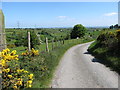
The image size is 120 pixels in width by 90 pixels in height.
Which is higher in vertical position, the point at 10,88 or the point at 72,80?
the point at 10,88

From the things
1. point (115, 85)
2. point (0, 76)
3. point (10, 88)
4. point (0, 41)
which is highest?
point (0, 41)

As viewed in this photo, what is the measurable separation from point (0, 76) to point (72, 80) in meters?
3.89

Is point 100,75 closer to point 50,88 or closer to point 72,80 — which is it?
point 72,80

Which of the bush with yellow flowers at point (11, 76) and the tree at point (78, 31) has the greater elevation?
the tree at point (78, 31)

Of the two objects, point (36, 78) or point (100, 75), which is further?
point (100, 75)

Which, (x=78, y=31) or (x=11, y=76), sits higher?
(x=78, y=31)

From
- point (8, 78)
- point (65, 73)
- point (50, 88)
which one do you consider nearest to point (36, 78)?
point (50, 88)

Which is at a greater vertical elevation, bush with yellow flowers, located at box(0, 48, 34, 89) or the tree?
the tree

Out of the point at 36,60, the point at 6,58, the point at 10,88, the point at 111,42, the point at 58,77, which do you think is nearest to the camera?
the point at 10,88

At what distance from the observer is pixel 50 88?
7.11 meters

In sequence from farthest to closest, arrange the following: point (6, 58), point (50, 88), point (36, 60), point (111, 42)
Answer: point (111, 42), point (36, 60), point (50, 88), point (6, 58)

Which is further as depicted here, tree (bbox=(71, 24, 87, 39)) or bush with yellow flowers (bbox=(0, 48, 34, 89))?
tree (bbox=(71, 24, 87, 39))

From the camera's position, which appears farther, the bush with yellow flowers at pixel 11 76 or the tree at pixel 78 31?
the tree at pixel 78 31

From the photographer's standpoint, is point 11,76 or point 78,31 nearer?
point 11,76
